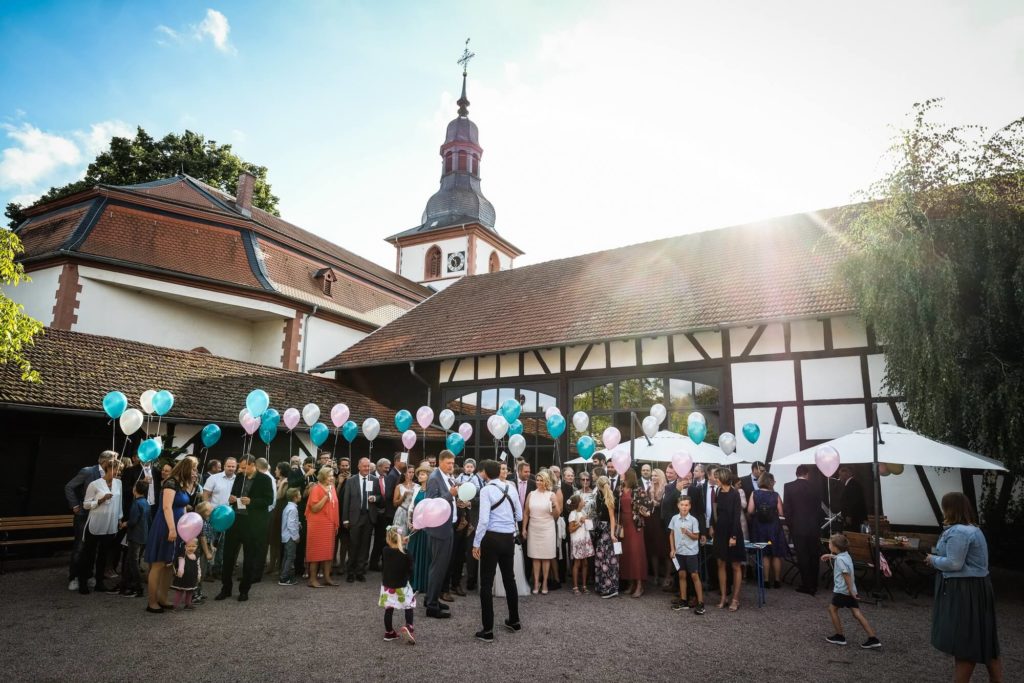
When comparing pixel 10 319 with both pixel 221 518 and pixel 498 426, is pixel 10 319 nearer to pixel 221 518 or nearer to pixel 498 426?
pixel 221 518

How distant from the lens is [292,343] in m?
20.0

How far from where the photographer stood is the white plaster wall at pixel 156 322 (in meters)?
17.0

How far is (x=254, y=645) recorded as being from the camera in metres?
5.42

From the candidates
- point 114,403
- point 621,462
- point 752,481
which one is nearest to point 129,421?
point 114,403

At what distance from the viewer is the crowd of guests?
6625 millimetres

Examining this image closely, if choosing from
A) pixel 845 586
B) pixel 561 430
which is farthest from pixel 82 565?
pixel 845 586

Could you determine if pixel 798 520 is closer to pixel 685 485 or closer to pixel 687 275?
pixel 685 485

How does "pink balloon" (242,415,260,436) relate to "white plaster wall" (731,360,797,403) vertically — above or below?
below

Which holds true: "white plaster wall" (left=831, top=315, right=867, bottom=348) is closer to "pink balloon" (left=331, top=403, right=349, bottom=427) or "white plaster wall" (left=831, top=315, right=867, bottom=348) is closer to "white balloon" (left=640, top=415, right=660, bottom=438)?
"white balloon" (left=640, top=415, right=660, bottom=438)

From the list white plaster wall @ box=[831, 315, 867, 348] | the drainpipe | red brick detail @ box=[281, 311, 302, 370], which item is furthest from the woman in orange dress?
the drainpipe

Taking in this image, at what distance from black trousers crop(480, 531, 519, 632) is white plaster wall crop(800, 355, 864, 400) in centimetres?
793

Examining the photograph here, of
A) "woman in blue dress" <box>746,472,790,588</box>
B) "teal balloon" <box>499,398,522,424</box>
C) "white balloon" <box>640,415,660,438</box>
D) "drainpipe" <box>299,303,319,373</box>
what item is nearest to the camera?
"woman in blue dress" <box>746,472,790,588</box>

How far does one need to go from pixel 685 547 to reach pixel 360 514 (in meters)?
4.61

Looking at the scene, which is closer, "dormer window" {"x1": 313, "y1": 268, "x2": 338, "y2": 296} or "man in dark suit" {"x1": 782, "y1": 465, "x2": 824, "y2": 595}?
"man in dark suit" {"x1": 782, "y1": 465, "x2": 824, "y2": 595}
